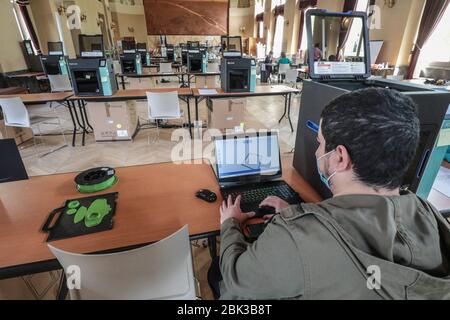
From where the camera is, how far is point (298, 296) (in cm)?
58

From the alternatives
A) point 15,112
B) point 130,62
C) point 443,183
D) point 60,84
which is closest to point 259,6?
point 130,62

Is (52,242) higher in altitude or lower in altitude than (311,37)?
lower

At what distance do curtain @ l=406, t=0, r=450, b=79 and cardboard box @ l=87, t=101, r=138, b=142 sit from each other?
6147 mm

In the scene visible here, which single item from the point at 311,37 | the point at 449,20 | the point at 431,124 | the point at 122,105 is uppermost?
the point at 449,20

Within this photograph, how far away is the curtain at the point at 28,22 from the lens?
20.8 feet

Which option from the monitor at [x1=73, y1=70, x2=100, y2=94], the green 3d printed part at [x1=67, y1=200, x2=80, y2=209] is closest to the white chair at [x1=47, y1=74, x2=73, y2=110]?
the monitor at [x1=73, y1=70, x2=100, y2=94]

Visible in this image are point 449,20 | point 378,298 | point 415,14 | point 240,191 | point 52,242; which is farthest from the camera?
point 415,14

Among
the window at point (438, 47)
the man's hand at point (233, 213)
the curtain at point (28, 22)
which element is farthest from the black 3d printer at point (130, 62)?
the window at point (438, 47)

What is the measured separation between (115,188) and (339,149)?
1100 mm

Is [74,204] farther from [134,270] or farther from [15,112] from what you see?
[15,112]

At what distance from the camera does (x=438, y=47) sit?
521 centimetres
